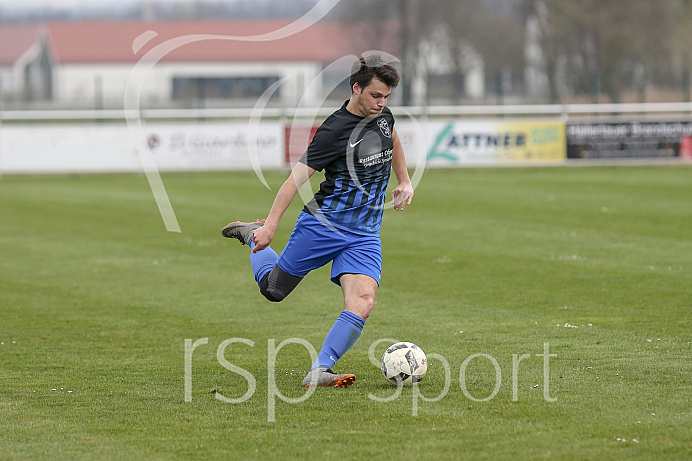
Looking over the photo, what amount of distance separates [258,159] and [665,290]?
728 inches

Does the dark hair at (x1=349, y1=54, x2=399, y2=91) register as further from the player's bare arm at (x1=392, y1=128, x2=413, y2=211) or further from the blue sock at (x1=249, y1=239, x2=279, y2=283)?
the blue sock at (x1=249, y1=239, x2=279, y2=283)

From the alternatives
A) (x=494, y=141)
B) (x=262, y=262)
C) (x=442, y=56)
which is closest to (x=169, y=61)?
(x=442, y=56)

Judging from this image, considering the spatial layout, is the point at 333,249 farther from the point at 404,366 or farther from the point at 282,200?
the point at 404,366

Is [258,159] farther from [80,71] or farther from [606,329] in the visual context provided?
[80,71]

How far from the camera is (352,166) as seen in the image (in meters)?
6.09

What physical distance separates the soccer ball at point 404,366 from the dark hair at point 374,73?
163cm

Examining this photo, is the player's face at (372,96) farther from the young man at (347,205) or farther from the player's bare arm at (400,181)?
the player's bare arm at (400,181)

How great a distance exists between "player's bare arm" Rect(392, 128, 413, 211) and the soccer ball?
35.2 inches

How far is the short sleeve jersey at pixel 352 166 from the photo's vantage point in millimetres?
6031

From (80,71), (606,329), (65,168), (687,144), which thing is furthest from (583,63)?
(606,329)

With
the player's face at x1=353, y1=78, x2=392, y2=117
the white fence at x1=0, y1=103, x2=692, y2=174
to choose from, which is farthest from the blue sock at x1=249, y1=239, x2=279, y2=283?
the white fence at x1=0, y1=103, x2=692, y2=174

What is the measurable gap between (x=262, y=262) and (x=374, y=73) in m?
1.63

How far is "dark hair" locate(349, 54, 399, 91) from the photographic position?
5.84 metres

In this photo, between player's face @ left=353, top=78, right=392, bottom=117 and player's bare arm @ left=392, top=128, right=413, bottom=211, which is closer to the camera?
player's face @ left=353, top=78, right=392, bottom=117
